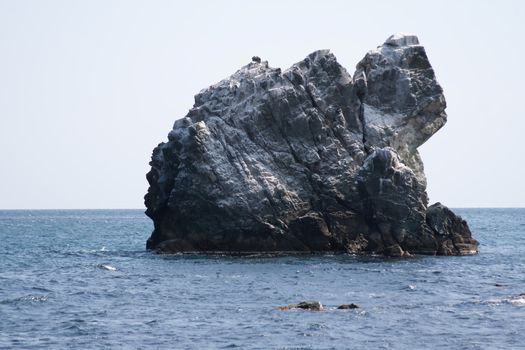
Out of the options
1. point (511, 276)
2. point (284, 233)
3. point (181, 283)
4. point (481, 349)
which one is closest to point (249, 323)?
point (481, 349)

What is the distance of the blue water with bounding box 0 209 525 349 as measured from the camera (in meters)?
40.5

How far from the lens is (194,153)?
78.5 m

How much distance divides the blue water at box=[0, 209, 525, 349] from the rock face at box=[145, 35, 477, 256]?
327 cm

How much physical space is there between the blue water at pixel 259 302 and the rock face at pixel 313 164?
327cm

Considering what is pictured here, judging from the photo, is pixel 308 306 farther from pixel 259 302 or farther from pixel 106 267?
pixel 106 267

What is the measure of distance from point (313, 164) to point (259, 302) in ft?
96.4

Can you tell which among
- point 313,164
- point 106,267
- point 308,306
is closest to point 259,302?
point 308,306

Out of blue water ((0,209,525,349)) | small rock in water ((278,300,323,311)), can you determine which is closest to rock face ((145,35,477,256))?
blue water ((0,209,525,349))

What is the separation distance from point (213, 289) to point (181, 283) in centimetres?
369

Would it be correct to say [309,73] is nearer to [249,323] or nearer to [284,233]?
[284,233]

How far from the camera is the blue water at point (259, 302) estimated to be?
4050 cm

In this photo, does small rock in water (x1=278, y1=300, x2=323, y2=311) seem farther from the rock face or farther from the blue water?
the rock face

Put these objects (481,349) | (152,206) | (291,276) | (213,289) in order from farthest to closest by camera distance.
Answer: (152,206)
(291,276)
(213,289)
(481,349)

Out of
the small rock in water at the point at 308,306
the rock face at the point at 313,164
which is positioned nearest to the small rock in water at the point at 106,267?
the rock face at the point at 313,164
